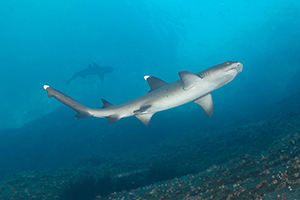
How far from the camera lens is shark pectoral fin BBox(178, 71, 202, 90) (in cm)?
451

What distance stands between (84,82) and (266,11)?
96.9 metres

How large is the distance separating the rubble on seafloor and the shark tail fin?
12.1 feet

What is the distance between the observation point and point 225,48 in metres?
98.7

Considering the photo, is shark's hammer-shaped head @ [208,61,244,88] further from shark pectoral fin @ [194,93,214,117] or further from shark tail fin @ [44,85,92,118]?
shark tail fin @ [44,85,92,118]

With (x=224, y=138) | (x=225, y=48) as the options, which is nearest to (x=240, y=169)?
(x=224, y=138)

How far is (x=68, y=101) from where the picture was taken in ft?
18.6

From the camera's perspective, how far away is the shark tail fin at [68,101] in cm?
546

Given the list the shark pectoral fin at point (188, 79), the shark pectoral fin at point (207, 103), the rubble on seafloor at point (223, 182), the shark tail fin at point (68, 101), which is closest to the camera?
the rubble on seafloor at point (223, 182)

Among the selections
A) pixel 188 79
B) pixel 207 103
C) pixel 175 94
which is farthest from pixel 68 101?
pixel 207 103

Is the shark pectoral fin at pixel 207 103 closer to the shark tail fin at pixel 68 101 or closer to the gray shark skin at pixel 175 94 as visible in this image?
the gray shark skin at pixel 175 94

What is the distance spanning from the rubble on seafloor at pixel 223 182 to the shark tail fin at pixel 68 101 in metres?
3.68

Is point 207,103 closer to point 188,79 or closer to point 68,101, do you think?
point 188,79

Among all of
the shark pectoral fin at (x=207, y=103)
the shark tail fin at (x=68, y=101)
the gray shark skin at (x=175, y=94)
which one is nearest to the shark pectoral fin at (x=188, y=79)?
the gray shark skin at (x=175, y=94)

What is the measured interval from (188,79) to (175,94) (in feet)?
2.51
